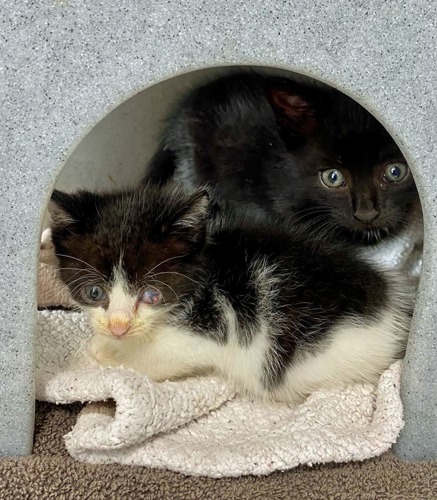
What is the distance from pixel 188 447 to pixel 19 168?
634mm

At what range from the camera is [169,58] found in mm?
1230

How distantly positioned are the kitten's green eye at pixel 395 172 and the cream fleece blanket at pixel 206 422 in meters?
0.48

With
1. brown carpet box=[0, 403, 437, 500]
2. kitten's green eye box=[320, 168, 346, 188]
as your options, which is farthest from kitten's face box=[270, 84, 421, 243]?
brown carpet box=[0, 403, 437, 500]

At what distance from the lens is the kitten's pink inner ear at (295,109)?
1781 millimetres

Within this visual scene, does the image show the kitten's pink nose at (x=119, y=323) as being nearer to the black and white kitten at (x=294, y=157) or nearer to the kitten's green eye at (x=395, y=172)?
the black and white kitten at (x=294, y=157)

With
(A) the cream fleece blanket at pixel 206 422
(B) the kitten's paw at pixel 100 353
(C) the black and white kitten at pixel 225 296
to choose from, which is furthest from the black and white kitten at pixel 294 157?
(B) the kitten's paw at pixel 100 353

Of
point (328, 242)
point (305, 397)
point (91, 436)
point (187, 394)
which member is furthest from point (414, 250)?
point (91, 436)

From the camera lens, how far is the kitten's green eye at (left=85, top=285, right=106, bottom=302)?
1496 mm

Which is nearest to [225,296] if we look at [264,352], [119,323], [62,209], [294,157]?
[264,352]

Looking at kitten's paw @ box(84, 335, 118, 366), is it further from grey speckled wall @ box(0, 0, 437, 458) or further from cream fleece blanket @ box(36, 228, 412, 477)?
grey speckled wall @ box(0, 0, 437, 458)

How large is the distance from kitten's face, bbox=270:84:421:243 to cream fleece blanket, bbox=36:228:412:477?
416 millimetres

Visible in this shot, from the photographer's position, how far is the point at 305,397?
1646 mm

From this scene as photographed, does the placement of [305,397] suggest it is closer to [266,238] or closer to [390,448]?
[390,448]

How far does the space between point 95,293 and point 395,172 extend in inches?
31.1
